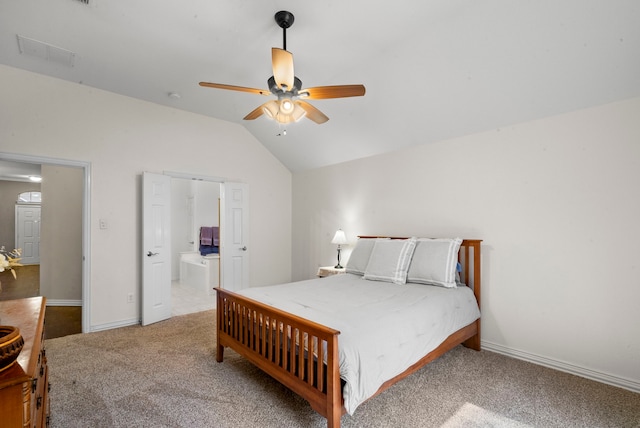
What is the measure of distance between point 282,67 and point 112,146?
287 cm

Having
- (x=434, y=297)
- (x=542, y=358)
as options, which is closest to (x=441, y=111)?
(x=434, y=297)

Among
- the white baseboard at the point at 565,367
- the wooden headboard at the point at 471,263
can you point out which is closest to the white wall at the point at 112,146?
the wooden headboard at the point at 471,263

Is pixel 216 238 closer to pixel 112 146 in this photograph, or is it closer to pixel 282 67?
pixel 112 146

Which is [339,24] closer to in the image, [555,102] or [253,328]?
[555,102]

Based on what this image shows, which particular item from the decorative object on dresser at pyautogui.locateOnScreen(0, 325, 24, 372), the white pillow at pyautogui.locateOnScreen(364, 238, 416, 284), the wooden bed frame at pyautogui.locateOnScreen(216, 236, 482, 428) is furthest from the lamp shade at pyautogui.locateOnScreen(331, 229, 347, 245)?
the decorative object on dresser at pyautogui.locateOnScreen(0, 325, 24, 372)

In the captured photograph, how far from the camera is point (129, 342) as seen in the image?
3268mm

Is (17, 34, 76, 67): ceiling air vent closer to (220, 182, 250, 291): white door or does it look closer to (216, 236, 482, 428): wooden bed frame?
(220, 182, 250, 291): white door

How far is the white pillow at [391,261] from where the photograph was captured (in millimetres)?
3146

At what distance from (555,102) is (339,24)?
76.3 inches

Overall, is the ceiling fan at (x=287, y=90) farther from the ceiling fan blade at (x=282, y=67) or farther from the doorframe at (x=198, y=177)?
the doorframe at (x=198, y=177)

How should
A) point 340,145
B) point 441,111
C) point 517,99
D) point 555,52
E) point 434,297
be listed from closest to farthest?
point 555,52 → point 434,297 → point 517,99 → point 441,111 → point 340,145

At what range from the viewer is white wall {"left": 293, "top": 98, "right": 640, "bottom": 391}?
241 centimetres

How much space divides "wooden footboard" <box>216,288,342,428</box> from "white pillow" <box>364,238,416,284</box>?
1.41m

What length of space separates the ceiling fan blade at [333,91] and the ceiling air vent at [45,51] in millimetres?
2426
